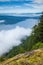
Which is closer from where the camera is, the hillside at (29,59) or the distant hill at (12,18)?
the hillside at (29,59)

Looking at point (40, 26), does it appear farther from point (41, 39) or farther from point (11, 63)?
point (11, 63)

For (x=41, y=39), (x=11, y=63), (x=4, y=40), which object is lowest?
(x=11, y=63)

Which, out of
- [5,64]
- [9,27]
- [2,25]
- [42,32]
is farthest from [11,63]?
[9,27]

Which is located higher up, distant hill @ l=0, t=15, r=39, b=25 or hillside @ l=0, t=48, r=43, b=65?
distant hill @ l=0, t=15, r=39, b=25

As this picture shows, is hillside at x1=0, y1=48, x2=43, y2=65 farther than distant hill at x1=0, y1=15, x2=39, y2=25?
No

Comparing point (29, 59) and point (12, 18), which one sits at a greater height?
point (12, 18)

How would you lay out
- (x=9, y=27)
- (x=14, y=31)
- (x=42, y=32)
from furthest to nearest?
1. (x=14, y=31)
2. (x=9, y=27)
3. (x=42, y=32)

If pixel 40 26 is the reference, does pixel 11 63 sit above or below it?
below

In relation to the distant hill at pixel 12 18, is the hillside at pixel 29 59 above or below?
below

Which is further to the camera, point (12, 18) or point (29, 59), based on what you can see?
point (12, 18)

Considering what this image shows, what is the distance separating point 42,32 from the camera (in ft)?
62.2

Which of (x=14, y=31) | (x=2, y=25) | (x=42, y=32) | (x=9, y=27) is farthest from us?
(x=14, y=31)

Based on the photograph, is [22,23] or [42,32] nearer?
[42,32]

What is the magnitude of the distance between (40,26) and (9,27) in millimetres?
26439
